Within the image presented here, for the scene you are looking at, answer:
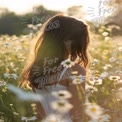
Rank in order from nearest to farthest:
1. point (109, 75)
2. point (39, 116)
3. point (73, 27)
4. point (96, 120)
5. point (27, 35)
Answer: point (96, 120)
point (73, 27)
point (39, 116)
point (109, 75)
point (27, 35)

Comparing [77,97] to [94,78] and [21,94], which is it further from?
[21,94]

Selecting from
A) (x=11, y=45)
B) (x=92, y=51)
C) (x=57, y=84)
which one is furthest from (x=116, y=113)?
(x=11, y=45)

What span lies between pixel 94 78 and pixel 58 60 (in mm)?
161

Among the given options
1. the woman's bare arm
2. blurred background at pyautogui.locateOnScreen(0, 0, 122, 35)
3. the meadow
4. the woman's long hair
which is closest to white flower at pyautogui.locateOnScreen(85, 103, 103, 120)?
the meadow

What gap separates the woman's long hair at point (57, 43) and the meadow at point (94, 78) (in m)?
0.14

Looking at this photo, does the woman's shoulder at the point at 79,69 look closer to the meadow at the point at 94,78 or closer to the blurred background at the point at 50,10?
the meadow at the point at 94,78

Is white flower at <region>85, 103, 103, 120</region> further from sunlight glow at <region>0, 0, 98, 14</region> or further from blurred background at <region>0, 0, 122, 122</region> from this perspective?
sunlight glow at <region>0, 0, 98, 14</region>

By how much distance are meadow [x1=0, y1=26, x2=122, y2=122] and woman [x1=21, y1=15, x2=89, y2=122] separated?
0.07 m

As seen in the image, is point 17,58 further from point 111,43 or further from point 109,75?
point 109,75

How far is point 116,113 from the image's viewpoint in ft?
6.06

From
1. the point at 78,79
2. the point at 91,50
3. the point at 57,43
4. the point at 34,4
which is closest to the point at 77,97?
the point at 78,79

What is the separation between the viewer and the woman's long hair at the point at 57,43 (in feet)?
5.76

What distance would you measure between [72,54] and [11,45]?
3.83ft

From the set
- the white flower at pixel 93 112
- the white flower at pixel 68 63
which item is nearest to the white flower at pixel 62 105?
the white flower at pixel 93 112
